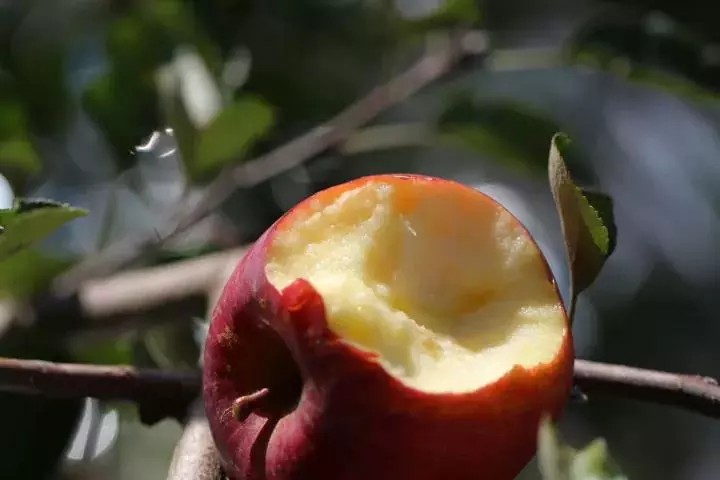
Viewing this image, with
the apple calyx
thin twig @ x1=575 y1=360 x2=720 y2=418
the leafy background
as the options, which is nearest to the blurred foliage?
the leafy background

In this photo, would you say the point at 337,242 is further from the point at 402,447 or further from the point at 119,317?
the point at 119,317

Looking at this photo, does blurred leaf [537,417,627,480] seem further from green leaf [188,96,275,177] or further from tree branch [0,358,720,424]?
green leaf [188,96,275,177]

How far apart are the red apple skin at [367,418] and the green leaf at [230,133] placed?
44 centimetres

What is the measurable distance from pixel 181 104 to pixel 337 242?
537 millimetres

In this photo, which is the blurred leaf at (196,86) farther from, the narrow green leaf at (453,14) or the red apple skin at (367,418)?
the red apple skin at (367,418)

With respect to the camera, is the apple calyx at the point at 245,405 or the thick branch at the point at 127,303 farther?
the thick branch at the point at 127,303

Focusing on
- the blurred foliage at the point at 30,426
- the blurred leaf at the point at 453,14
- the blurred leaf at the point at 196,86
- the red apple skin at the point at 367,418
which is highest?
the red apple skin at the point at 367,418

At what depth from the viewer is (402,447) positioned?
12.8 inches

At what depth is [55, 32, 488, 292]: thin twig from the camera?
877 millimetres

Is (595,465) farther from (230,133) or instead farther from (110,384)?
(230,133)

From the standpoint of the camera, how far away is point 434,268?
40 centimetres

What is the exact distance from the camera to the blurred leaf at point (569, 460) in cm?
29

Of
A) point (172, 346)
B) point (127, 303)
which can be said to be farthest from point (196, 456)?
point (172, 346)

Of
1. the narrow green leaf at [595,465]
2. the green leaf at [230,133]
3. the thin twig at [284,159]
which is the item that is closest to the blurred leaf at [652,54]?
the thin twig at [284,159]
